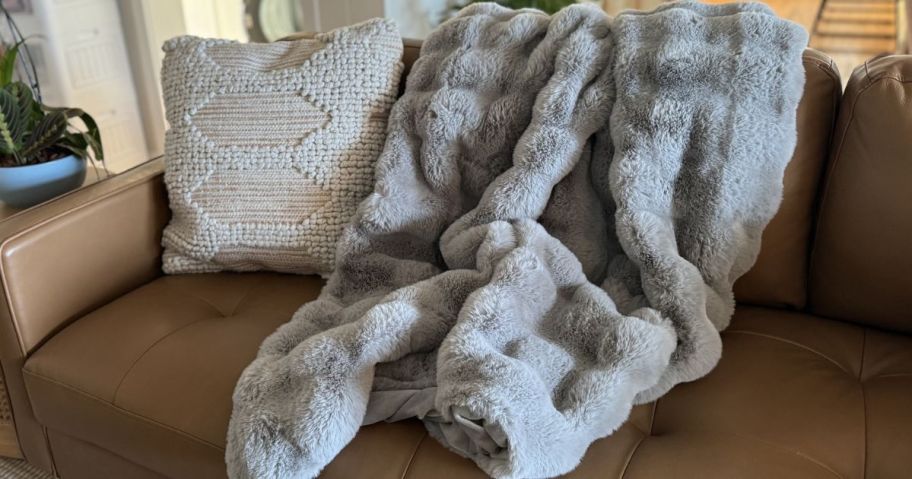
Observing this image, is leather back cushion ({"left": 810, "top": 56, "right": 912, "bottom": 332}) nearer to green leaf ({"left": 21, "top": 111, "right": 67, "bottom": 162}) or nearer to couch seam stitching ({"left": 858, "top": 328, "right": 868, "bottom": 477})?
couch seam stitching ({"left": 858, "top": 328, "right": 868, "bottom": 477})

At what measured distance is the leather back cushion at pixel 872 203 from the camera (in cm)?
110

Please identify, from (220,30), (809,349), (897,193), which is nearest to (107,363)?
(809,349)

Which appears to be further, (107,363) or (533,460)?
(107,363)

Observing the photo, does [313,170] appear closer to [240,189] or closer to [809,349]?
[240,189]

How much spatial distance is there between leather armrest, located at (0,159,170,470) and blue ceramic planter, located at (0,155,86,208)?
0.14 meters

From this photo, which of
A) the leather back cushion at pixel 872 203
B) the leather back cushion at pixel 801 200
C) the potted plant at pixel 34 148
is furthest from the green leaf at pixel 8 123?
the leather back cushion at pixel 872 203

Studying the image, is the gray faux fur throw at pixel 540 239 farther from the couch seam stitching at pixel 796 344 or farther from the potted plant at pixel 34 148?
the potted plant at pixel 34 148

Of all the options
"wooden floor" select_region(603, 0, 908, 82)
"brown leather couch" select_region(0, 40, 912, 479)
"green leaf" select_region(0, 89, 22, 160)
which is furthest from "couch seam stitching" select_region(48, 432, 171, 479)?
"wooden floor" select_region(603, 0, 908, 82)

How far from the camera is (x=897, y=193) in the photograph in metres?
1.10

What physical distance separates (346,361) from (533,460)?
0.29 m

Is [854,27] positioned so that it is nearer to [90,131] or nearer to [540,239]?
[540,239]

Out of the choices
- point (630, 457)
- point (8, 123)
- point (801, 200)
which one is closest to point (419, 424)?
point (630, 457)

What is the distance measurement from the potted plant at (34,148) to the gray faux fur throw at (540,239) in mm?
701

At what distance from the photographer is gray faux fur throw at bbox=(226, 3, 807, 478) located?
922 millimetres
